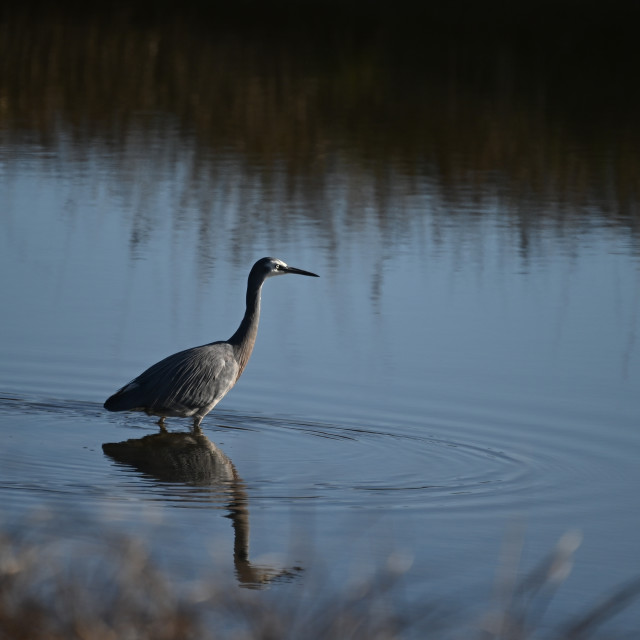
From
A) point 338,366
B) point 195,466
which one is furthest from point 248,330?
point 195,466

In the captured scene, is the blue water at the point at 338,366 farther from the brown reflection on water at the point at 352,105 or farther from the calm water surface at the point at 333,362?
the brown reflection on water at the point at 352,105

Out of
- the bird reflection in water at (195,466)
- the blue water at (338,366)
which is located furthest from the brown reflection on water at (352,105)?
the bird reflection in water at (195,466)

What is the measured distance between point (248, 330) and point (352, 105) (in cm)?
996

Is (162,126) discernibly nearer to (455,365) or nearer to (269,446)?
(455,365)

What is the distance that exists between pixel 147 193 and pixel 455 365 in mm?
5256

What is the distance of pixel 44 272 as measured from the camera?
10.9 meters

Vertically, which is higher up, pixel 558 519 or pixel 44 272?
pixel 44 272

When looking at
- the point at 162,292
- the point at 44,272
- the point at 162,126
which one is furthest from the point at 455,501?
the point at 162,126

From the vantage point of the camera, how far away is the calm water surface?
20.1 feet

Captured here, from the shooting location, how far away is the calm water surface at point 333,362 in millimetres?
6113

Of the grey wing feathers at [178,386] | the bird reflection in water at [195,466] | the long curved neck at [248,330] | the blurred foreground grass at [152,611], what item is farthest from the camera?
the long curved neck at [248,330]

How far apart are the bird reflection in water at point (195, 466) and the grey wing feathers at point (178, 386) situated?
0.18 m

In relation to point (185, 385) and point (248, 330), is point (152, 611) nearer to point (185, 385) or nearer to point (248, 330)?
point (185, 385)

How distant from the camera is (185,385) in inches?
316
